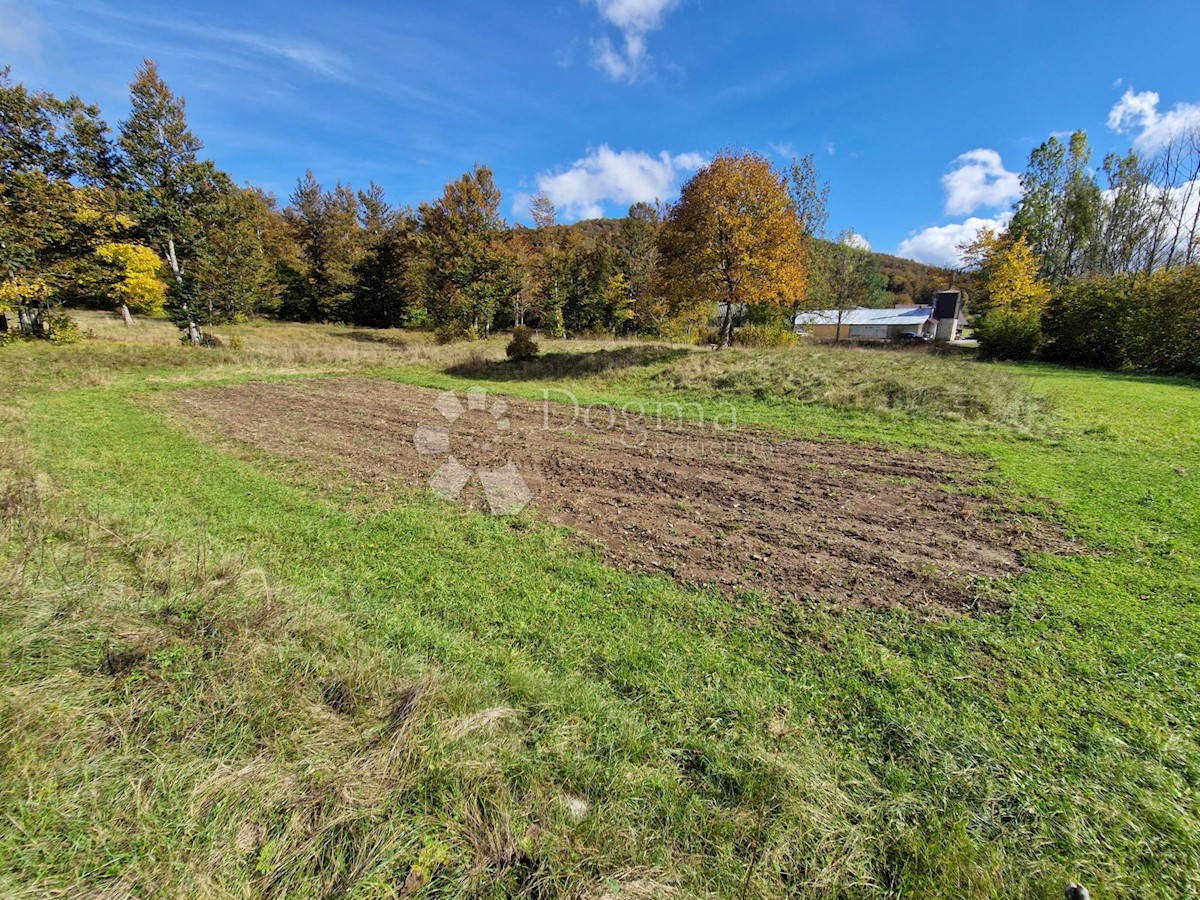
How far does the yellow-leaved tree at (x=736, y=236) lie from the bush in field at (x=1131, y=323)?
50.4 ft

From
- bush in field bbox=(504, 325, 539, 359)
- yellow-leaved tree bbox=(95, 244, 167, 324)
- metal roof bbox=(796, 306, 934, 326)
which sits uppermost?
metal roof bbox=(796, 306, 934, 326)

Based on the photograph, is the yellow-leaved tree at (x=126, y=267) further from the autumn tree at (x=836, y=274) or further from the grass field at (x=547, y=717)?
the autumn tree at (x=836, y=274)

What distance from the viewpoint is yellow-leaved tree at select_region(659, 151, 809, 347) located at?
17.3 m

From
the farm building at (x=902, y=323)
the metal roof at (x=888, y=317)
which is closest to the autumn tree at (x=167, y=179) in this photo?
the farm building at (x=902, y=323)

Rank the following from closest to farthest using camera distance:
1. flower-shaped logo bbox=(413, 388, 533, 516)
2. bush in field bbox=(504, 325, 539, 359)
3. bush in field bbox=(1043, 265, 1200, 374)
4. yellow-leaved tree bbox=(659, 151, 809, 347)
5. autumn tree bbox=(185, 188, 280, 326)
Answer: flower-shaped logo bbox=(413, 388, 533, 516), yellow-leaved tree bbox=(659, 151, 809, 347), bush in field bbox=(1043, 265, 1200, 374), bush in field bbox=(504, 325, 539, 359), autumn tree bbox=(185, 188, 280, 326)

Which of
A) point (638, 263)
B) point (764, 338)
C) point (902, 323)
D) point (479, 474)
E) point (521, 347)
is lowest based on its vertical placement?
point (479, 474)

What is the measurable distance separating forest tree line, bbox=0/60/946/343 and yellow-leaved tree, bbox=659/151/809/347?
0.07m

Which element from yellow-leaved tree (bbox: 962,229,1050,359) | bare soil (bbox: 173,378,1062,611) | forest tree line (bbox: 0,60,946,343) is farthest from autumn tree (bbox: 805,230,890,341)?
bare soil (bbox: 173,378,1062,611)

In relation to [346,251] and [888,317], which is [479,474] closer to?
[346,251]

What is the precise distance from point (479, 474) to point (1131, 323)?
28881 mm

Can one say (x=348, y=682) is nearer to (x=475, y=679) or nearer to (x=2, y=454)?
(x=475, y=679)

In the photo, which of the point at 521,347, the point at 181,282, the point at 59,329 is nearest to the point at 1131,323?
the point at 521,347

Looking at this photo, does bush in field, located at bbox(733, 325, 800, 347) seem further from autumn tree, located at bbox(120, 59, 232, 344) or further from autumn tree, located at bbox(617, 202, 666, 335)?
autumn tree, located at bbox(120, 59, 232, 344)

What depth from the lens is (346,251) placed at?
4262 cm
